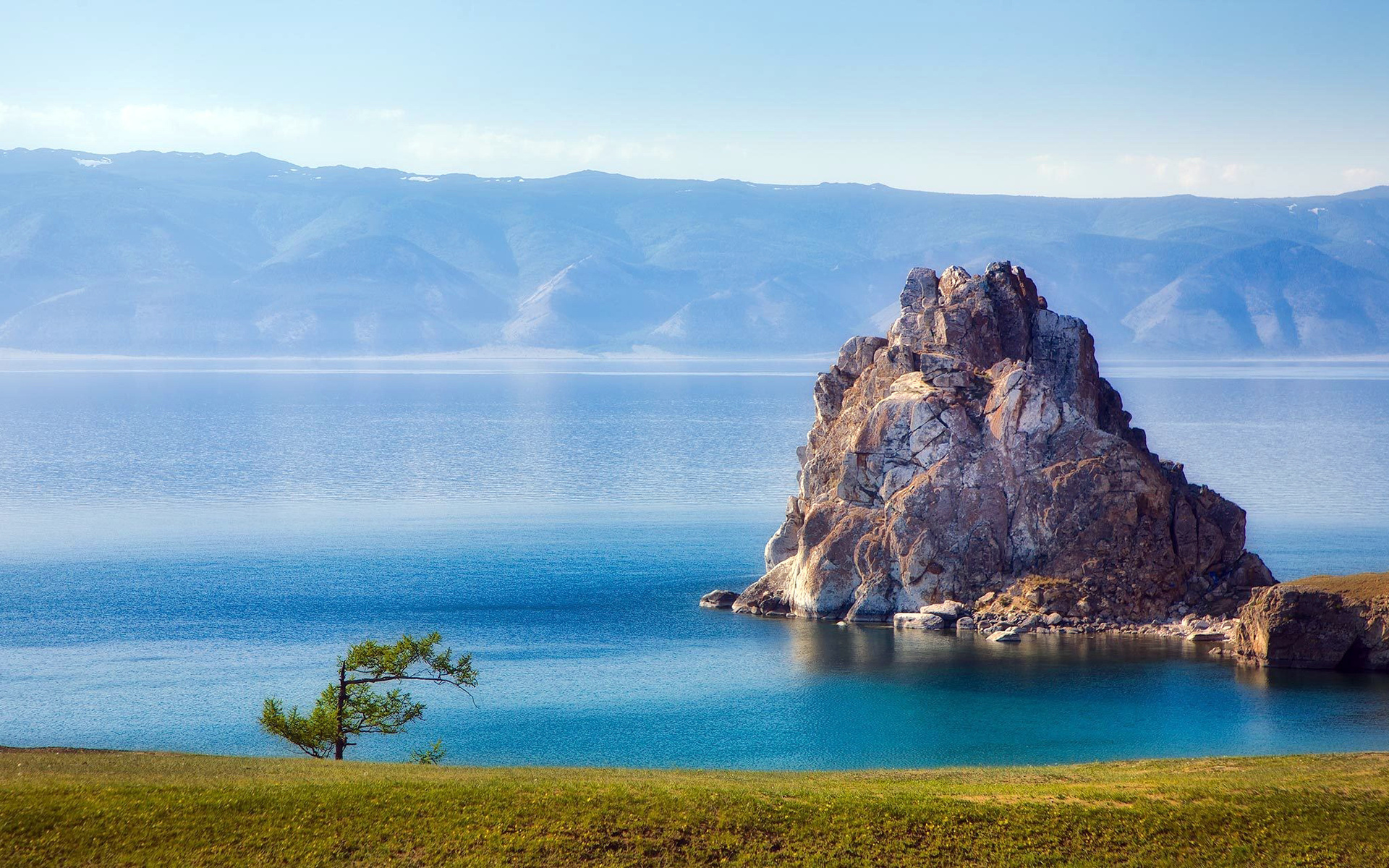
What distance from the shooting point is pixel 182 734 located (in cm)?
5525

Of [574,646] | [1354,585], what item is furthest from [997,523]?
[574,646]

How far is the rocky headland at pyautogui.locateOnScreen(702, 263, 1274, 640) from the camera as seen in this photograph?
75188 millimetres

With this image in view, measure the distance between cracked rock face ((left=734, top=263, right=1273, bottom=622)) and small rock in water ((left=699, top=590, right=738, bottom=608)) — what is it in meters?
0.94

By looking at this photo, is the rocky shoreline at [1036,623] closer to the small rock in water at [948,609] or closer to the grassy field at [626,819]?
the small rock in water at [948,609]

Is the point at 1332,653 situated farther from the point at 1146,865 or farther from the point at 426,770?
the point at 426,770

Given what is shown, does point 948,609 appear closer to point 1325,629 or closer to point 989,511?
point 989,511

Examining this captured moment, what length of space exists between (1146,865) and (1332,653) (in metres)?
36.1

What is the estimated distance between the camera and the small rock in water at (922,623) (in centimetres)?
7525

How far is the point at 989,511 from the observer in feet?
253

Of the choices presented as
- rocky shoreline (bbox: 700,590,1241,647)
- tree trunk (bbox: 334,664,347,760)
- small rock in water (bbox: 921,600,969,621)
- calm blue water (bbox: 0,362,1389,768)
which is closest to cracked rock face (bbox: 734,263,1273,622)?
small rock in water (bbox: 921,600,969,621)

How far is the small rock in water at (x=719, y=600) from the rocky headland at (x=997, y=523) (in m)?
0.13

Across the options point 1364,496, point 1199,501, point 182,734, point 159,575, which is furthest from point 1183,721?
point 1364,496

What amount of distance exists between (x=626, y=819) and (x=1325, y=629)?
4293cm

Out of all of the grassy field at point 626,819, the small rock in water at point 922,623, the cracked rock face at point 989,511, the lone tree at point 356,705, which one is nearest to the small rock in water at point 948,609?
the small rock in water at point 922,623
